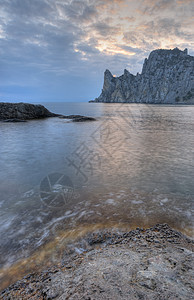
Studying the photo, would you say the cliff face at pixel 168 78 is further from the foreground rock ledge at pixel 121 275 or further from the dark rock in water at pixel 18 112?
the foreground rock ledge at pixel 121 275

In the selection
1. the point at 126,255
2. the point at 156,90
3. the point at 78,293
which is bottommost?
the point at 126,255

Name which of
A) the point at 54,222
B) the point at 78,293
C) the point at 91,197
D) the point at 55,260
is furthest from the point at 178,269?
the point at 91,197

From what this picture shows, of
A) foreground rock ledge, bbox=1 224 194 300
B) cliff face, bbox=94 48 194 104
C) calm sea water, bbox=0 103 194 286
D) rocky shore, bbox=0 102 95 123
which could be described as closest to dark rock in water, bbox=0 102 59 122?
rocky shore, bbox=0 102 95 123

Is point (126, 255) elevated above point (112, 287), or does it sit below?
below

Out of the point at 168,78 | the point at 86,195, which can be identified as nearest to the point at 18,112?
the point at 86,195

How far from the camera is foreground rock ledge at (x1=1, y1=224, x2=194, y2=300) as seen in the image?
1978mm

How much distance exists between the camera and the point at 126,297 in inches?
74.5

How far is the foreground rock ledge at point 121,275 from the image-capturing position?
1978mm

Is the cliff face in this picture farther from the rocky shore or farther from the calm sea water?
the calm sea water

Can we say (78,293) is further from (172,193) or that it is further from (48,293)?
(172,193)

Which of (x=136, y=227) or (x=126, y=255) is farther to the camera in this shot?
(x=136, y=227)

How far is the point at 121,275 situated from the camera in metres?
2.26

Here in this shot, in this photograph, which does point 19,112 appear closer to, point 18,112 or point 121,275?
point 18,112

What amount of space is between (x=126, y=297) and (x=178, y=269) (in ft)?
3.07
